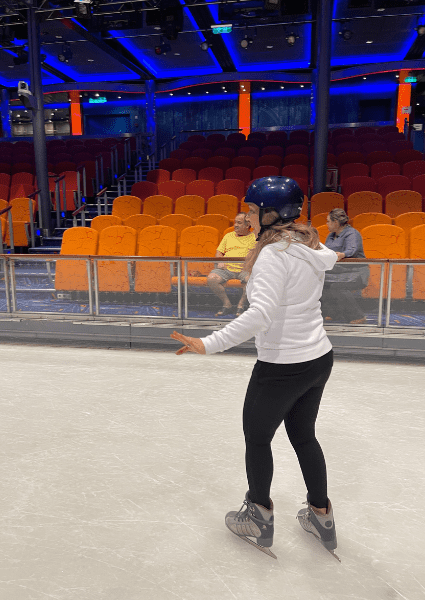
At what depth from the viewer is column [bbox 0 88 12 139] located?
17.6 meters

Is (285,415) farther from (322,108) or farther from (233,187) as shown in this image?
(322,108)

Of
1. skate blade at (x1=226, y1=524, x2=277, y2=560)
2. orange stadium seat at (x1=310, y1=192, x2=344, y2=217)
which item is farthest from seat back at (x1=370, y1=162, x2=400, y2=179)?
skate blade at (x1=226, y1=524, x2=277, y2=560)

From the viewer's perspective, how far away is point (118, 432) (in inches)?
107

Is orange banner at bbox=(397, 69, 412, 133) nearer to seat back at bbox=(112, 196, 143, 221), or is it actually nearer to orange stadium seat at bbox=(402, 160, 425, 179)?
orange stadium seat at bbox=(402, 160, 425, 179)

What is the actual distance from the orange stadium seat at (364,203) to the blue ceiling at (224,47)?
18.9ft

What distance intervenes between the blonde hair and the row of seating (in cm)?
258

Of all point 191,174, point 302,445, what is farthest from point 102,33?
point 302,445

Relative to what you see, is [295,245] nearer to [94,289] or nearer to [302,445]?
[302,445]

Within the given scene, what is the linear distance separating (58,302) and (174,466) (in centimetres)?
266

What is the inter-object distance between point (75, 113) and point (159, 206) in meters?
12.5

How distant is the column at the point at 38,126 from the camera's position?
8227 millimetres

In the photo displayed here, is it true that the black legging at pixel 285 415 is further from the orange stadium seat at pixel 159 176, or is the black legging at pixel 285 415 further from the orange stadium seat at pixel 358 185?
the orange stadium seat at pixel 159 176

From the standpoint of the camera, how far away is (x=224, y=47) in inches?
543

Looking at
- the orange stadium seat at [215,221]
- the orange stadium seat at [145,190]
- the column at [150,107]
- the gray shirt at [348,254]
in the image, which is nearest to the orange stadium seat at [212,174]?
the orange stadium seat at [145,190]
